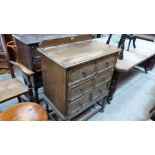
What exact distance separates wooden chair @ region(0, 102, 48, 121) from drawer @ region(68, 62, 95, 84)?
427mm

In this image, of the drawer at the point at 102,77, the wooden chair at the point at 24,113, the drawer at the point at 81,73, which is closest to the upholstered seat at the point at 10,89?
the wooden chair at the point at 24,113

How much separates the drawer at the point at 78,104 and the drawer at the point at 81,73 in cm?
26

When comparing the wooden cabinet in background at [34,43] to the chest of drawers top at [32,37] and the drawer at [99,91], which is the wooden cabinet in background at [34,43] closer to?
the chest of drawers top at [32,37]

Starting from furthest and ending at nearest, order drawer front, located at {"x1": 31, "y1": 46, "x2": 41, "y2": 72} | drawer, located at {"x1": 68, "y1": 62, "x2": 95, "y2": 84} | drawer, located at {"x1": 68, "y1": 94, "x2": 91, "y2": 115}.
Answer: drawer front, located at {"x1": 31, "y1": 46, "x2": 41, "y2": 72} → drawer, located at {"x1": 68, "y1": 94, "x2": 91, "y2": 115} → drawer, located at {"x1": 68, "y1": 62, "x2": 95, "y2": 84}

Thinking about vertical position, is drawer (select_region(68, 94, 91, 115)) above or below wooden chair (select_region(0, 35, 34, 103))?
below

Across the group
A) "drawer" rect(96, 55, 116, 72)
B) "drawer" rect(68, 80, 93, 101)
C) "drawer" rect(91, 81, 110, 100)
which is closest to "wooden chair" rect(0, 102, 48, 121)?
"drawer" rect(68, 80, 93, 101)

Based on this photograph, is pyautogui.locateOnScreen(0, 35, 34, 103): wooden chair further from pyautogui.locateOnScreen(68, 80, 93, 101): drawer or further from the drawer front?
pyautogui.locateOnScreen(68, 80, 93, 101): drawer

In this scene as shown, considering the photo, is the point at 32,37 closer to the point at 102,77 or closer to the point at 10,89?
the point at 10,89

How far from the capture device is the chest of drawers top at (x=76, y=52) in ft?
3.87

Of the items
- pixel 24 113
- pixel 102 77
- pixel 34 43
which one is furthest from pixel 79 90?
pixel 34 43

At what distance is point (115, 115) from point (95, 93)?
0.58 metres

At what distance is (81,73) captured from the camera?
125cm

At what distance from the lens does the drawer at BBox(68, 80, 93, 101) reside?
129cm
